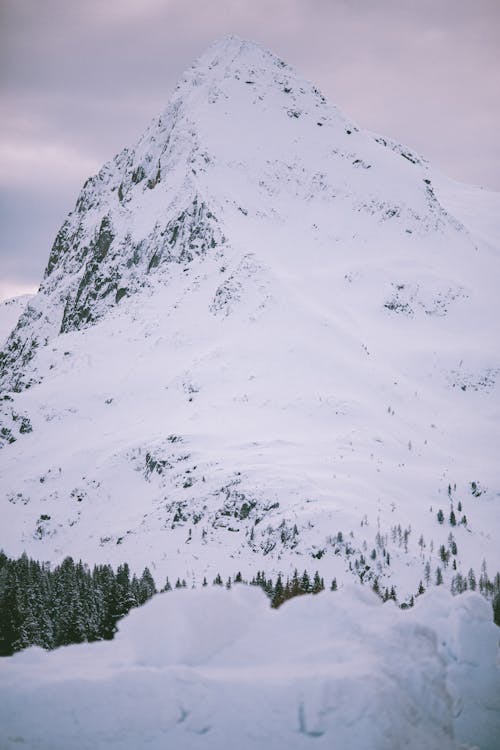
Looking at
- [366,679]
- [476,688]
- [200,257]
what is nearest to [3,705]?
[366,679]

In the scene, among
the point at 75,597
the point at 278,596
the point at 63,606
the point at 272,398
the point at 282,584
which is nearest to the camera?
the point at 75,597

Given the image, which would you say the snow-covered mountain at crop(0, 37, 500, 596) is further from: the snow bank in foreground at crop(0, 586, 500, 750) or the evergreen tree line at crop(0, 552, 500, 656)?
the snow bank in foreground at crop(0, 586, 500, 750)

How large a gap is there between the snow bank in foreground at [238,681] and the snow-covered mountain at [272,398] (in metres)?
59.4

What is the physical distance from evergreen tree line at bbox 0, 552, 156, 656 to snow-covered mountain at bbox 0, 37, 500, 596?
1429 cm

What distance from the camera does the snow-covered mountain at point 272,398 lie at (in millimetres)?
80500

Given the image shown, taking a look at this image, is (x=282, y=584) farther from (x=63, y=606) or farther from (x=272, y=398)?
(x=272, y=398)

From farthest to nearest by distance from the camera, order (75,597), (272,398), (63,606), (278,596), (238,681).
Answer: (272,398)
(278,596)
(63,606)
(75,597)
(238,681)

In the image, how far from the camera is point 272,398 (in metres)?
112

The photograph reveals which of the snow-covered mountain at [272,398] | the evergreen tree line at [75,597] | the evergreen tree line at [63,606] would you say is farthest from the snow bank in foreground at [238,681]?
the snow-covered mountain at [272,398]

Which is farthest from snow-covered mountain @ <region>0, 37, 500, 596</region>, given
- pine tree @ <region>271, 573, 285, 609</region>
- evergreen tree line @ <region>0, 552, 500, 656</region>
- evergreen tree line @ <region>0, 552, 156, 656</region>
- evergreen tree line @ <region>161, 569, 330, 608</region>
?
evergreen tree line @ <region>0, 552, 156, 656</region>

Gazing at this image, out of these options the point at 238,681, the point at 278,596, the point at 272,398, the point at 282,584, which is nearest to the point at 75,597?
the point at 278,596

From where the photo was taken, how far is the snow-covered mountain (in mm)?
80500

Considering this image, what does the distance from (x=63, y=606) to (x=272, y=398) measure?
206 ft

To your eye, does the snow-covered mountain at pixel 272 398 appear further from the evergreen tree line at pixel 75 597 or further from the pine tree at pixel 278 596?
the pine tree at pixel 278 596
